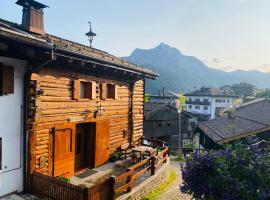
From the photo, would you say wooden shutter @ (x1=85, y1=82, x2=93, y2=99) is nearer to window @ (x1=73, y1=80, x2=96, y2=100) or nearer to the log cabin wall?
window @ (x1=73, y1=80, x2=96, y2=100)

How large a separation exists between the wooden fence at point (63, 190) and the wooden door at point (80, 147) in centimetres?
343

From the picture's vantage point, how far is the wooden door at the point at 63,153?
10297mm

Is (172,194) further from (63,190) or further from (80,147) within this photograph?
(63,190)

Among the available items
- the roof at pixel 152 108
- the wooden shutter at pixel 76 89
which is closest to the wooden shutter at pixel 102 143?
the wooden shutter at pixel 76 89

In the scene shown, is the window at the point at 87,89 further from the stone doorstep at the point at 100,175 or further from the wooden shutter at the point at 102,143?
the stone doorstep at the point at 100,175

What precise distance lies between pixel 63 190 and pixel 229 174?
16.7 ft

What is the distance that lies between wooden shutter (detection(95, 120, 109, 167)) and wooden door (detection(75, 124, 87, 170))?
67 cm

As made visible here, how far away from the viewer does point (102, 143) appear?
13141 mm

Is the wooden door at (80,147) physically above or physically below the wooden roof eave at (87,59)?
below

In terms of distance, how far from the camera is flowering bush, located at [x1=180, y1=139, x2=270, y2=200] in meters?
6.30

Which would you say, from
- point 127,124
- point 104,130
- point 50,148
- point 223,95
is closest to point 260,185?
point 50,148

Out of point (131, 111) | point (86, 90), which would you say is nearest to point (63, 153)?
point (86, 90)

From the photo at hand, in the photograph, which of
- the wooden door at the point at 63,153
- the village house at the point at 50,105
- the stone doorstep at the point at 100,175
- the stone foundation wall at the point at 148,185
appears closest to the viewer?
the village house at the point at 50,105

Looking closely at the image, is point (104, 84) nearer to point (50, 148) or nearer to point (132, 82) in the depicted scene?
point (132, 82)
